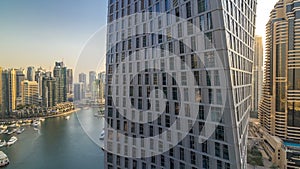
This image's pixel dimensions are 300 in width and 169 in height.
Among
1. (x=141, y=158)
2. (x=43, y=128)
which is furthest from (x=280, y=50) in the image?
(x=43, y=128)

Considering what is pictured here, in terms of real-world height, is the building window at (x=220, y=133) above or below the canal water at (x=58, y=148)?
above

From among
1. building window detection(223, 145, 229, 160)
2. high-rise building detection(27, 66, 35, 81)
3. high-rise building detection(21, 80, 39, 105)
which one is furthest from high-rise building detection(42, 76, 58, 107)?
building window detection(223, 145, 229, 160)

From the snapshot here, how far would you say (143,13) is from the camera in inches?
218

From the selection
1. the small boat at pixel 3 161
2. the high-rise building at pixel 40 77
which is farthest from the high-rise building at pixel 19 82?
the small boat at pixel 3 161

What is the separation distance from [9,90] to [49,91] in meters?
4.18

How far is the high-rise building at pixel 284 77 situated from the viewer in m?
13.4

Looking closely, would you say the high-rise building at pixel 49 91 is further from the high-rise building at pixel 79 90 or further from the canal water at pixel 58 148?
the high-rise building at pixel 79 90

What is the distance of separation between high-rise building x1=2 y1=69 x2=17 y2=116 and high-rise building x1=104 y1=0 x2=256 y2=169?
68.6ft

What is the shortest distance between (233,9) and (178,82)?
6.07ft

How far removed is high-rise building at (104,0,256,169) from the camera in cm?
351

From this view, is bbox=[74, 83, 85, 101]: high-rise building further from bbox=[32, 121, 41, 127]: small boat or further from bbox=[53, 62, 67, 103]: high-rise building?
bbox=[53, 62, 67, 103]: high-rise building

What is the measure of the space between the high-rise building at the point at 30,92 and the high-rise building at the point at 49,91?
5.60 ft

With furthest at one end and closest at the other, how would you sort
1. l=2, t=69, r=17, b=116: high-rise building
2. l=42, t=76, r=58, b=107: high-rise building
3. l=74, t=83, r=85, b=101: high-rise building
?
l=42, t=76, r=58, b=107: high-rise building → l=2, t=69, r=17, b=116: high-rise building → l=74, t=83, r=85, b=101: high-rise building

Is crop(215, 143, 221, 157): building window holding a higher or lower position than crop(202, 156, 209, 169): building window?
higher
